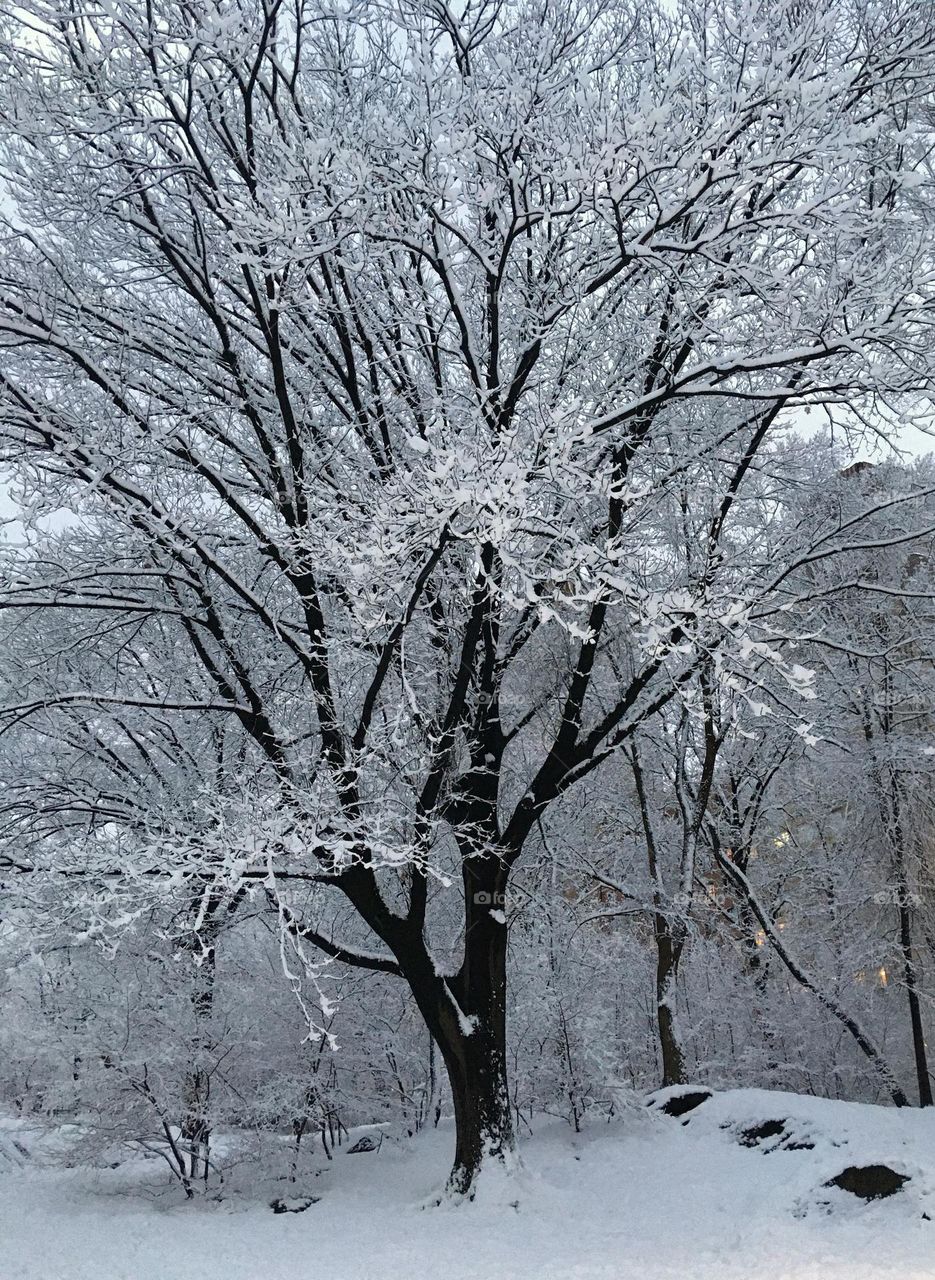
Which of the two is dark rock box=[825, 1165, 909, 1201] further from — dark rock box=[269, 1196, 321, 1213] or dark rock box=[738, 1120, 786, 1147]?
dark rock box=[269, 1196, 321, 1213]

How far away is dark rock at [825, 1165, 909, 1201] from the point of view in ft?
22.0

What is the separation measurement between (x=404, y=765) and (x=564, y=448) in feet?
13.0

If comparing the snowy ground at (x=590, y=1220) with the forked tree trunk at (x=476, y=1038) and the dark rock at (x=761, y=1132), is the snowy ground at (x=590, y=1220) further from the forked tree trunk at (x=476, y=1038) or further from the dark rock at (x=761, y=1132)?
the forked tree trunk at (x=476, y=1038)

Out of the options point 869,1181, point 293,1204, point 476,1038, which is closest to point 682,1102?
point 476,1038

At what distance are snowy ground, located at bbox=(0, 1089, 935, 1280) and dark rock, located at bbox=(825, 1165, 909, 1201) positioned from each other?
0.09 metres

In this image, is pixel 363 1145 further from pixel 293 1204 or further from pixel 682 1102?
pixel 682 1102

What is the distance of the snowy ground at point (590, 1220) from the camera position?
599cm

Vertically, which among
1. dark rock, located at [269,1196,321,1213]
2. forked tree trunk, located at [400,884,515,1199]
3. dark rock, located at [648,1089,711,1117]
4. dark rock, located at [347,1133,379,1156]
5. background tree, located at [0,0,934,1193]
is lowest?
dark rock, located at [347,1133,379,1156]

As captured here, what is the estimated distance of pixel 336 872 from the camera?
23.9ft

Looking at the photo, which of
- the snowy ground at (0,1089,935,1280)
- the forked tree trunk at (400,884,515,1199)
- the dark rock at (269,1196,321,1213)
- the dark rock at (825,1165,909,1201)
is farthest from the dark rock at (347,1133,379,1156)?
the dark rock at (825,1165,909,1201)

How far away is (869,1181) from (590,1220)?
2.11 metres

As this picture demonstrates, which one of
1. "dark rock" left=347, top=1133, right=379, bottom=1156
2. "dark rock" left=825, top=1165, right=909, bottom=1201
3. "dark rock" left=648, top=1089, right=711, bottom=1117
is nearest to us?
"dark rock" left=825, top=1165, right=909, bottom=1201

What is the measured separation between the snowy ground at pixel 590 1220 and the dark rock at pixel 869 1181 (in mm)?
87

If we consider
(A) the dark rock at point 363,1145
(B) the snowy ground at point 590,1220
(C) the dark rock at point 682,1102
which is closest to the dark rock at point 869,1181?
(B) the snowy ground at point 590,1220
